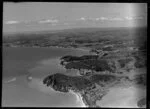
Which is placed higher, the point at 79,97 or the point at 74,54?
the point at 74,54

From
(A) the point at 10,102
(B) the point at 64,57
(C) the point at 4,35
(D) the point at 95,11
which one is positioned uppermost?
(D) the point at 95,11

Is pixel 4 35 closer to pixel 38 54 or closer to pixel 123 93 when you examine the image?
pixel 38 54

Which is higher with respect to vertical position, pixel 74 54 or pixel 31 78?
pixel 74 54

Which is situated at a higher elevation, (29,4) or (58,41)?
(29,4)

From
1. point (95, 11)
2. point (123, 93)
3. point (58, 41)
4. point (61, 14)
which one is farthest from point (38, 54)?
point (123, 93)

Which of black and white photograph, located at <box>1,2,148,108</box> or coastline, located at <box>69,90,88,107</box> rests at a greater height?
black and white photograph, located at <box>1,2,148,108</box>

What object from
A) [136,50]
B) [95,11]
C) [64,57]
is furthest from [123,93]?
[95,11]

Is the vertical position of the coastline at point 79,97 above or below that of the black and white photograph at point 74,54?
below
